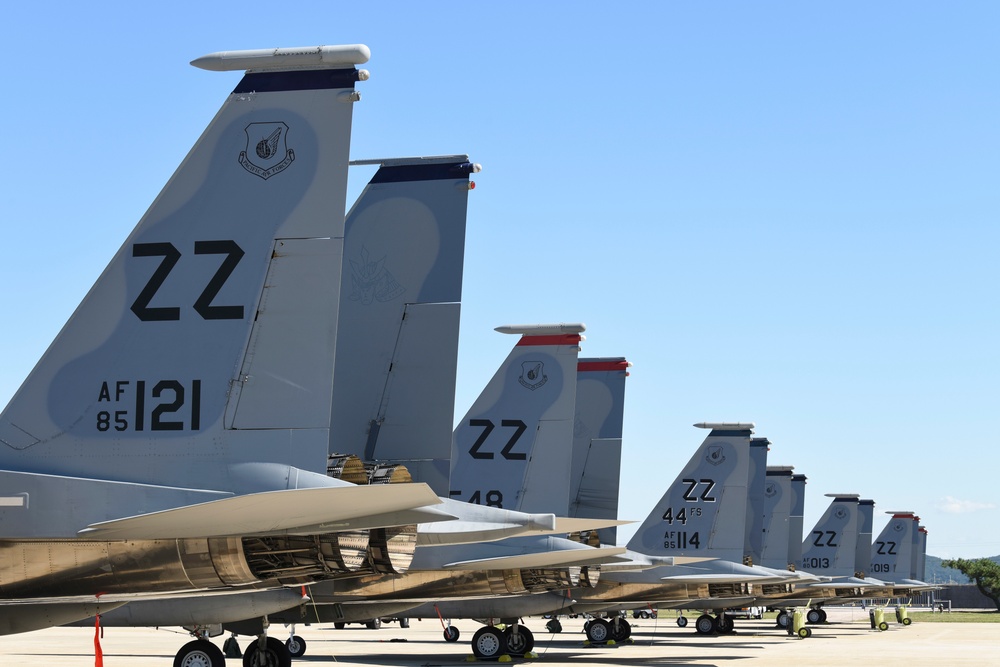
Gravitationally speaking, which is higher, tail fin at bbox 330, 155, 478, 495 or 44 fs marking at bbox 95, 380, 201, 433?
tail fin at bbox 330, 155, 478, 495

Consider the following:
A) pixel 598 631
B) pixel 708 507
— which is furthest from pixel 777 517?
pixel 598 631

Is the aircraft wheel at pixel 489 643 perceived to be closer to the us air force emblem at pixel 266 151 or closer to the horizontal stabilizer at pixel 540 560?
the horizontal stabilizer at pixel 540 560

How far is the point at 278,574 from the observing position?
402 inches

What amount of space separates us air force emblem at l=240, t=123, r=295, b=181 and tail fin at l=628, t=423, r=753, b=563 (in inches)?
874

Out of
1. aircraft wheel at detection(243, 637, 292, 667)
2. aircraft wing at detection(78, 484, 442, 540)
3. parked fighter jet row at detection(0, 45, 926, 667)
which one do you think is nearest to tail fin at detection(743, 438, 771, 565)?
aircraft wheel at detection(243, 637, 292, 667)

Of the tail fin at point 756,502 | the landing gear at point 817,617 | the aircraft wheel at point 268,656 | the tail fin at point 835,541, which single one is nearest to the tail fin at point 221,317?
the aircraft wheel at point 268,656

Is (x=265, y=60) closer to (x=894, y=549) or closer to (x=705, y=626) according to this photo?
(x=705, y=626)

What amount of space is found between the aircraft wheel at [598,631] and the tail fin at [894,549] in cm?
3430

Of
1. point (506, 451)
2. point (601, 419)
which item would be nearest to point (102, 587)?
point (506, 451)

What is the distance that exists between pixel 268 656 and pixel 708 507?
58.8 feet

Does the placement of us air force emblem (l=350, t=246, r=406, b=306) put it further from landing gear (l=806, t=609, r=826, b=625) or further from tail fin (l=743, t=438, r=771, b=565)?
landing gear (l=806, t=609, r=826, b=625)

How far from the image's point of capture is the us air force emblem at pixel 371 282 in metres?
16.4

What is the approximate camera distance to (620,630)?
31.3 metres

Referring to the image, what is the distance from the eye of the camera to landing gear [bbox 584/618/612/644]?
30281 millimetres
